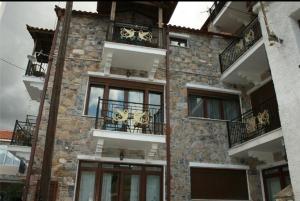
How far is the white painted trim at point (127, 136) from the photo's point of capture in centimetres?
892

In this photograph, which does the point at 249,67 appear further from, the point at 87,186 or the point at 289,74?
the point at 87,186

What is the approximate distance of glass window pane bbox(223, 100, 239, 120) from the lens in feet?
38.1

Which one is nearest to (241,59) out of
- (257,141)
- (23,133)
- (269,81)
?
(269,81)

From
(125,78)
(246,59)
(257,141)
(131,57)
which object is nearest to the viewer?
(257,141)

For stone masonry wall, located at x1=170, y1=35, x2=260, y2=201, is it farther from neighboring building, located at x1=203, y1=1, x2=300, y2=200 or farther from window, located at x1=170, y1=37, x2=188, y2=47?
neighboring building, located at x1=203, y1=1, x2=300, y2=200

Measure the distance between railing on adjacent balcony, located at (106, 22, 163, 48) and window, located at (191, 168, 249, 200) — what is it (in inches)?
191

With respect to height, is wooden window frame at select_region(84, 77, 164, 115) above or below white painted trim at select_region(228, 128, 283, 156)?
above

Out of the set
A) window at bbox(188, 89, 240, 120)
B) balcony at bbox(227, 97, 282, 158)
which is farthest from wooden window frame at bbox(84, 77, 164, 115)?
balcony at bbox(227, 97, 282, 158)

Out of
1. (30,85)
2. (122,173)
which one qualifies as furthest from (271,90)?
(30,85)

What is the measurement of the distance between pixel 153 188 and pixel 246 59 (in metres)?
5.48

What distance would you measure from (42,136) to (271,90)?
8000mm

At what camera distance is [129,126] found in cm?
1002

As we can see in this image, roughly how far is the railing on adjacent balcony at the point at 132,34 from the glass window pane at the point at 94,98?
73.1 inches

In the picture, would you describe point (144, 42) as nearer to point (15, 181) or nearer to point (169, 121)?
point (169, 121)
